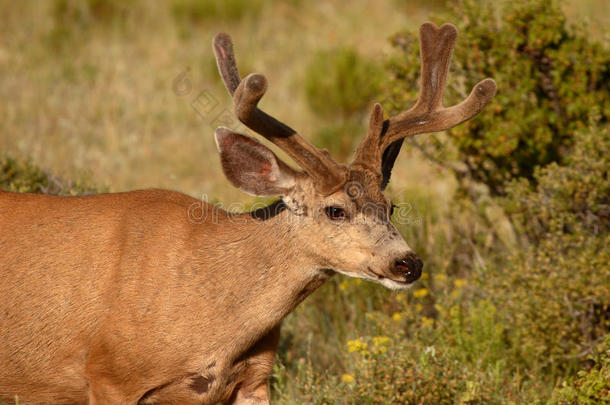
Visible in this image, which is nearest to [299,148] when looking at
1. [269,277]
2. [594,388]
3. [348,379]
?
[269,277]

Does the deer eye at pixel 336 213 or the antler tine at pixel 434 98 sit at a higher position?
the antler tine at pixel 434 98

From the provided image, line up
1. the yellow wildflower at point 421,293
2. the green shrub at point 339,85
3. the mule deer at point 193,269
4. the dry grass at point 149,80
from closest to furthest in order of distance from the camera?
the mule deer at point 193,269
the yellow wildflower at point 421,293
the dry grass at point 149,80
the green shrub at point 339,85

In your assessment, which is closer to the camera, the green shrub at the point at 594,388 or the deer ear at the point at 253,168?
the deer ear at the point at 253,168

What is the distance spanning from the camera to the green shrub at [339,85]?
11.1 m

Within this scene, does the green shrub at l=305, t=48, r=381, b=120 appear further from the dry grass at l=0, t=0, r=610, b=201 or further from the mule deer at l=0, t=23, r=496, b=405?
the mule deer at l=0, t=23, r=496, b=405

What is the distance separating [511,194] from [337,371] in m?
1.85

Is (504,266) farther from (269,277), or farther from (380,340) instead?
(269,277)

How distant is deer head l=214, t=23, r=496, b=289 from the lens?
4.21 metres

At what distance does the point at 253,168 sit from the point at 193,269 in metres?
0.61

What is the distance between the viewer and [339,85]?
442 inches

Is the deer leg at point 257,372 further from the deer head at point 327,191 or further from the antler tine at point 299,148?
the antler tine at point 299,148

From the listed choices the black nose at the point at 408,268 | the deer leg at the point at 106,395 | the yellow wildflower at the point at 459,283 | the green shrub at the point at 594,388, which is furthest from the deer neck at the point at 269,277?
the yellow wildflower at the point at 459,283

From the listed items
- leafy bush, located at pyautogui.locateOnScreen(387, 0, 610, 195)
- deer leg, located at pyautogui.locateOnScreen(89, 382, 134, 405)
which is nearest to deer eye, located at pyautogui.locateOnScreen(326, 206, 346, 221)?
deer leg, located at pyautogui.locateOnScreen(89, 382, 134, 405)

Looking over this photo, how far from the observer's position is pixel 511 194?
641cm
